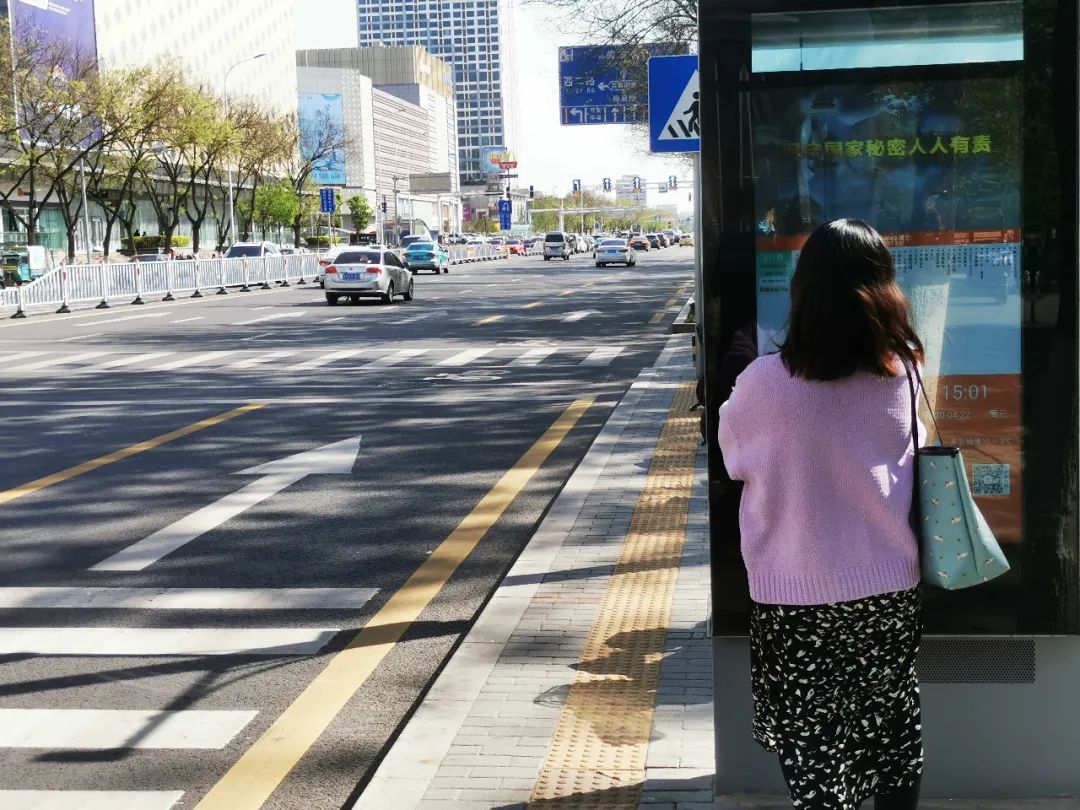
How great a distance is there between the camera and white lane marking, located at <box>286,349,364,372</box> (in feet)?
65.6

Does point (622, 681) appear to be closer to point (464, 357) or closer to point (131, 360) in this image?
point (464, 357)

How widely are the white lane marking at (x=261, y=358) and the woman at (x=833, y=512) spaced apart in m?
17.7

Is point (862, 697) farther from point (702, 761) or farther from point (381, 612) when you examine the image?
point (381, 612)

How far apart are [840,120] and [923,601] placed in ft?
4.33

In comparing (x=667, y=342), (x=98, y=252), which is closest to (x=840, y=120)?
(x=667, y=342)

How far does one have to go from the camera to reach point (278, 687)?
5633 millimetres

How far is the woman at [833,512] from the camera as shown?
3.00m

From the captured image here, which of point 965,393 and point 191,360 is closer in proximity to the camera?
point 965,393

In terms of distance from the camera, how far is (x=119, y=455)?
464 inches

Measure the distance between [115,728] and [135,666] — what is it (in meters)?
0.78

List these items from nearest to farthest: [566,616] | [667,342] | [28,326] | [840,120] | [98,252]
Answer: [840,120] < [566,616] < [667,342] < [28,326] < [98,252]

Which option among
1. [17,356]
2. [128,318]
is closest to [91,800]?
[17,356]

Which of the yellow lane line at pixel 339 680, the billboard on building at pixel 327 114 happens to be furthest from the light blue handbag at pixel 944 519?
the billboard on building at pixel 327 114

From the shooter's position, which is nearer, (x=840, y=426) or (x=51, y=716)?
(x=840, y=426)
